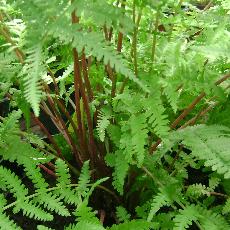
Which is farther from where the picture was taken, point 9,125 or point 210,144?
point 9,125

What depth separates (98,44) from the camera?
25.7 inches

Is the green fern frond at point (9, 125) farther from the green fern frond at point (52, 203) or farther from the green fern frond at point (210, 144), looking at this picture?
the green fern frond at point (210, 144)

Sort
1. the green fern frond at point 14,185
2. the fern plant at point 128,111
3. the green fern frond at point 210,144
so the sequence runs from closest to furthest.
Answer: the fern plant at point 128,111
the green fern frond at point 210,144
the green fern frond at point 14,185

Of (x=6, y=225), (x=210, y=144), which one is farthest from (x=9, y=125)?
(x=210, y=144)

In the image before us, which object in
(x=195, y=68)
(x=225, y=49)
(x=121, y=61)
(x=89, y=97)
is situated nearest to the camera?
(x=121, y=61)

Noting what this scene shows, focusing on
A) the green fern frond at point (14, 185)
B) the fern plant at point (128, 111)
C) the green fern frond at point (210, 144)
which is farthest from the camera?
the green fern frond at point (14, 185)

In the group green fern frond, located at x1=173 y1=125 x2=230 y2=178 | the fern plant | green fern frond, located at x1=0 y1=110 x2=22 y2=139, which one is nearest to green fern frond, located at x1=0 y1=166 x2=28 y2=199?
the fern plant

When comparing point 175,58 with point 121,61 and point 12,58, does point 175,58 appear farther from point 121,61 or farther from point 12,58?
point 12,58

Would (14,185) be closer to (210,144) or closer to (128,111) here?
(128,111)

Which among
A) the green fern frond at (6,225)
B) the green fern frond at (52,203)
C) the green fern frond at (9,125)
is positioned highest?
the green fern frond at (9,125)

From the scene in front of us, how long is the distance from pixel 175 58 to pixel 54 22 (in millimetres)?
360

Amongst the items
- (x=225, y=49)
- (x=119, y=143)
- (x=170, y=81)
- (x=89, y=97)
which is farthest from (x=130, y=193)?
(x=225, y=49)

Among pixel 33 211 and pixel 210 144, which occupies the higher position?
pixel 210 144

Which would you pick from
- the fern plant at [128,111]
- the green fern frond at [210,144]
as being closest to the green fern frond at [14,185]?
the fern plant at [128,111]
